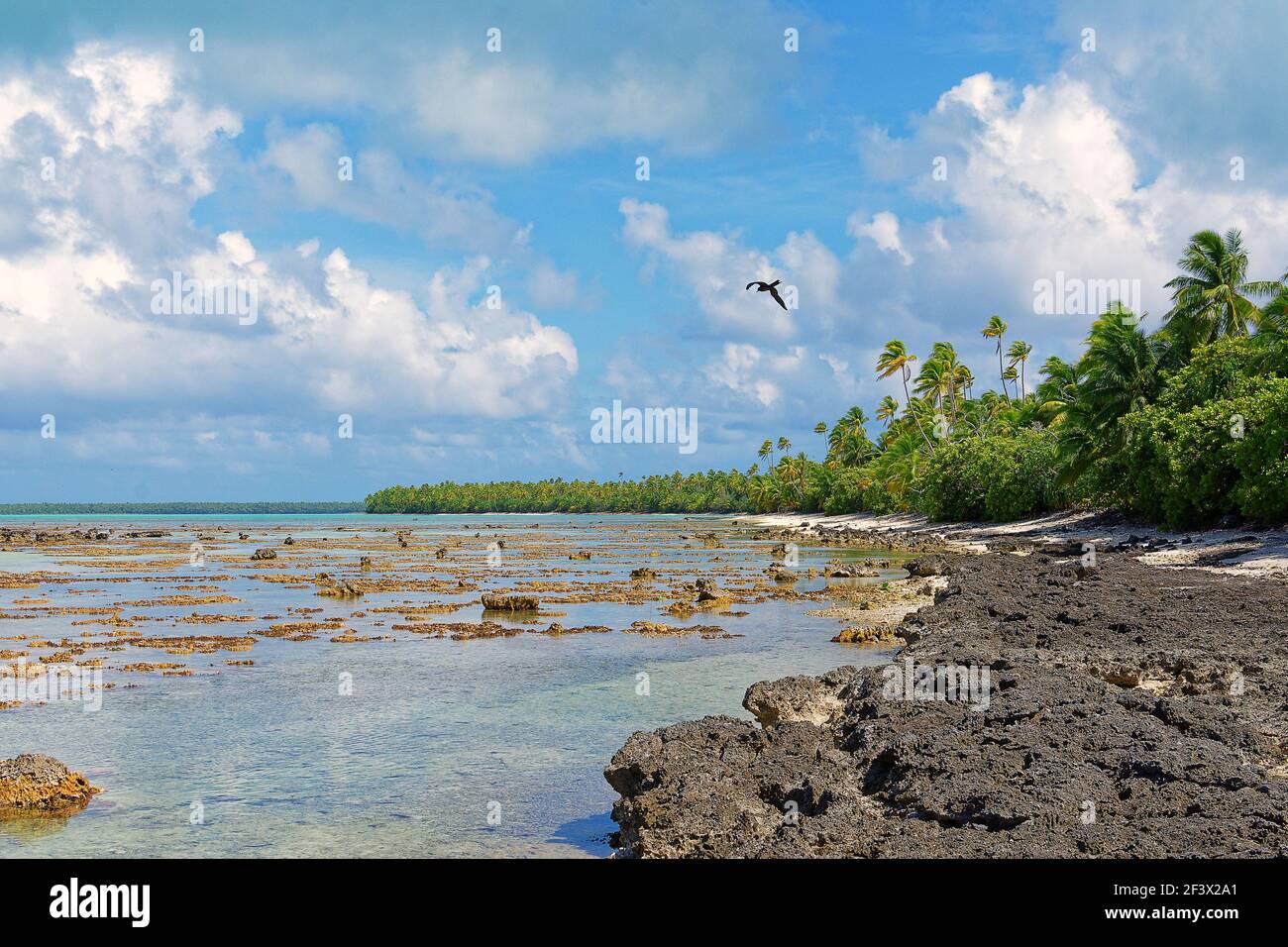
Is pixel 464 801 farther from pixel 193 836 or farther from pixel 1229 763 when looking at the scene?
pixel 1229 763

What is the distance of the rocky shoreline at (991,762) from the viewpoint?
25.3ft

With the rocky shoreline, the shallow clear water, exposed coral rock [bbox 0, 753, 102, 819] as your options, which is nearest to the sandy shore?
the shallow clear water

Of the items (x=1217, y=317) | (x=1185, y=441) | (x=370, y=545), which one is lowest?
(x=370, y=545)

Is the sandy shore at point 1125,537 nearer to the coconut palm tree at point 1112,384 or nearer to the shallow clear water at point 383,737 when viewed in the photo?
the coconut palm tree at point 1112,384

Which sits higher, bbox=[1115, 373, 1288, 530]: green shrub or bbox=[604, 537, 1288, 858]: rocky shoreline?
bbox=[1115, 373, 1288, 530]: green shrub

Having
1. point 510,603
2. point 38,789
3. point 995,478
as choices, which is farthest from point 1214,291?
point 38,789

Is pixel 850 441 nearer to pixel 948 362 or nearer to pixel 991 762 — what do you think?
A: pixel 948 362

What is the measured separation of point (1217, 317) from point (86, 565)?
218ft

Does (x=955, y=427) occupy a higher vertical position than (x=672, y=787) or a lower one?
higher

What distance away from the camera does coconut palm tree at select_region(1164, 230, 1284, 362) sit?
52500mm

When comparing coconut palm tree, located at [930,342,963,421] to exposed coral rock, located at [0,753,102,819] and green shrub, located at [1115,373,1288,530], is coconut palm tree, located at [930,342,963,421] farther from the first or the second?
exposed coral rock, located at [0,753,102,819]

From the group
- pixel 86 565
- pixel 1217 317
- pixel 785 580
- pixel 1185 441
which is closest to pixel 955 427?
pixel 1217 317

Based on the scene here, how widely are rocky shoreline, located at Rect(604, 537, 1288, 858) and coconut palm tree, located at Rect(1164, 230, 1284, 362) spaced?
43.3 meters
